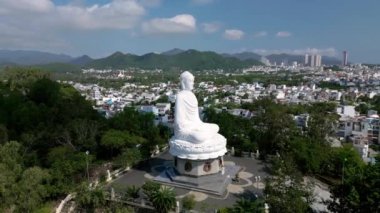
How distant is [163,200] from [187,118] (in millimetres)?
5552

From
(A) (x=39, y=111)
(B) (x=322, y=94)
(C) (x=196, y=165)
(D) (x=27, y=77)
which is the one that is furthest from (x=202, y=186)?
(B) (x=322, y=94)

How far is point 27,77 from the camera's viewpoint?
39281 mm

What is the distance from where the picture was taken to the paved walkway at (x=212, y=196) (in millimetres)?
15766

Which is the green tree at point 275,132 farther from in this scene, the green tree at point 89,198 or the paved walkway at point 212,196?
the green tree at point 89,198

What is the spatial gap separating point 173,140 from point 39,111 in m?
11.3

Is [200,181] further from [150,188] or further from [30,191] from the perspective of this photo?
[30,191]

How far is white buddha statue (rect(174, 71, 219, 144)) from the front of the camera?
1791 cm

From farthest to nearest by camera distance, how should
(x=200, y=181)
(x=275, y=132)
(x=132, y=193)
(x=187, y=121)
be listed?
(x=275, y=132) < (x=187, y=121) < (x=200, y=181) < (x=132, y=193)

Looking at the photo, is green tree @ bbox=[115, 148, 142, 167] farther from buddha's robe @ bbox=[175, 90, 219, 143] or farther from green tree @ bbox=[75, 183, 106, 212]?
green tree @ bbox=[75, 183, 106, 212]

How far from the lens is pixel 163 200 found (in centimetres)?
1450

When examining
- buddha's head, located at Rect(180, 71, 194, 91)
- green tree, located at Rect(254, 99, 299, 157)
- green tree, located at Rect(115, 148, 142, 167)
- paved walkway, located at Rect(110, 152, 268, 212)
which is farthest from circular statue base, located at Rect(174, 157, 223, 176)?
green tree, located at Rect(254, 99, 299, 157)

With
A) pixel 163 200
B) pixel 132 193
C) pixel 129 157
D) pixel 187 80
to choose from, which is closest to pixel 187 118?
pixel 187 80

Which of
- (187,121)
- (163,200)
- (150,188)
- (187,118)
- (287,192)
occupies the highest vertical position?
(187,118)

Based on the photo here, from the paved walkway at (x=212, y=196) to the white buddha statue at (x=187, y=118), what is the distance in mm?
2811
